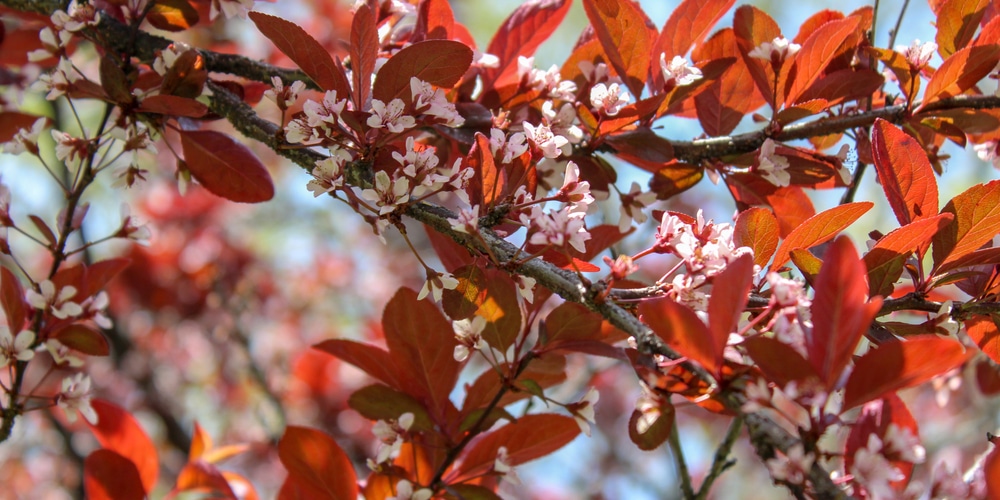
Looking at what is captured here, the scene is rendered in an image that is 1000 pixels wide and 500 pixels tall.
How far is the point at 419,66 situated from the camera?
0.89m

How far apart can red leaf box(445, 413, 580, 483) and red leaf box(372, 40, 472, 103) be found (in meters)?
0.50

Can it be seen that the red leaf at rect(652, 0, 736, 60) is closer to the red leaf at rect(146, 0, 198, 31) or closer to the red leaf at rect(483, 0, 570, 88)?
the red leaf at rect(483, 0, 570, 88)

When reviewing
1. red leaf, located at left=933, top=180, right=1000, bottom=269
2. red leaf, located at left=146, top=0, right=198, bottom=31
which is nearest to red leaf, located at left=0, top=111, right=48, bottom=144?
red leaf, located at left=146, top=0, right=198, bottom=31

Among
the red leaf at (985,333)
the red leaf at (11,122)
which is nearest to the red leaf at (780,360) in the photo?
the red leaf at (985,333)

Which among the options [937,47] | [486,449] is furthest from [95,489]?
[937,47]

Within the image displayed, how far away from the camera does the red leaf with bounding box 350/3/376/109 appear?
86 centimetres

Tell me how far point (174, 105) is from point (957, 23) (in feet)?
3.68

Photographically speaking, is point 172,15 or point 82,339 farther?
point 172,15

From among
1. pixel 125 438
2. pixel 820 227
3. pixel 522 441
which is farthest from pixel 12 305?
pixel 820 227

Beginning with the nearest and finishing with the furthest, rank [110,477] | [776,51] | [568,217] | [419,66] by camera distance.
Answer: [568,217]
[419,66]
[776,51]
[110,477]

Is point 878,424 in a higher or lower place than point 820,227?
lower

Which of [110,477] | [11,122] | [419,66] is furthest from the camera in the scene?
[11,122]

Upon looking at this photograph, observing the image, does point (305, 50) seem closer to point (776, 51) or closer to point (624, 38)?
point (624, 38)

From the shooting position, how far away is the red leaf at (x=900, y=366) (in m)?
0.62
